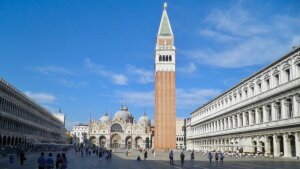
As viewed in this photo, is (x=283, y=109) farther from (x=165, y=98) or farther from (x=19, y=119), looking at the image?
(x=165, y=98)

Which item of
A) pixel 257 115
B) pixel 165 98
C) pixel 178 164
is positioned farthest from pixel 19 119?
pixel 178 164

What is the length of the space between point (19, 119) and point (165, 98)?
39644 mm

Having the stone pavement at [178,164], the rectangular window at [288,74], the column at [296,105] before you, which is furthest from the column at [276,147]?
the rectangular window at [288,74]

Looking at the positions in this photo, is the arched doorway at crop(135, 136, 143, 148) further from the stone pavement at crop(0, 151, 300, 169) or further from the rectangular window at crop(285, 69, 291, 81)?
the rectangular window at crop(285, 69, 291, 81)

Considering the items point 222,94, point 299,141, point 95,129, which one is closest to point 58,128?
point 95,129

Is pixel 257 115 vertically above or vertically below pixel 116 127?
below

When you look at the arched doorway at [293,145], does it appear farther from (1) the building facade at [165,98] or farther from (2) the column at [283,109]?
(1) the building facade at [165,98]

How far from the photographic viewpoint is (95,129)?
147500 mm

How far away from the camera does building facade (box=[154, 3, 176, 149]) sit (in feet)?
316

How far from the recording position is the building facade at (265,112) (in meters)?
42.5

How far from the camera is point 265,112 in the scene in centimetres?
5062

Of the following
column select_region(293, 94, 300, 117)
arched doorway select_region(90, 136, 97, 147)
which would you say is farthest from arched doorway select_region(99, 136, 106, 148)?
column select_region(293, 94, 300, 117)

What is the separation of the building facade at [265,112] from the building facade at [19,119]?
3561 cm

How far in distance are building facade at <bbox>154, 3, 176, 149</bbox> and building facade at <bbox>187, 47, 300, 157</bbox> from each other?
19098mm
